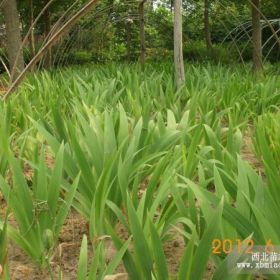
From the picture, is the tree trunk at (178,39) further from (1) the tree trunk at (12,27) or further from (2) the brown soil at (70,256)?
(1) the tree trunk at (12,27)

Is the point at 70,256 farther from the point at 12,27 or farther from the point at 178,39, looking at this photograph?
the point at 12,27

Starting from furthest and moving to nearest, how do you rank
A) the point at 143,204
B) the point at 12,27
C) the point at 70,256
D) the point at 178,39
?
the point at 12,27 < the point at 178,39 < the point at 70,256 < the point at 143,204

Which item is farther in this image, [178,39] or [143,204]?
[178,39]

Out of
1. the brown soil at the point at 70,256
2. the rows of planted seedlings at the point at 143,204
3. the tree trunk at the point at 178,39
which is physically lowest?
the brown soil at the point at 70,256

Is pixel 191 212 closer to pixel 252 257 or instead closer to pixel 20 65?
pixel 252 257

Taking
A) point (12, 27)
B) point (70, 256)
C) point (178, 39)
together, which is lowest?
point (70, 256)

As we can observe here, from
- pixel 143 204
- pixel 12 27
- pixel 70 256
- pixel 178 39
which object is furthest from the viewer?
pixel 12 27

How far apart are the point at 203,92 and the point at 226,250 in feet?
5.57

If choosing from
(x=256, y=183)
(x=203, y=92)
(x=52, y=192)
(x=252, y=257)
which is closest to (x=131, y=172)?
(x=52, y=192)

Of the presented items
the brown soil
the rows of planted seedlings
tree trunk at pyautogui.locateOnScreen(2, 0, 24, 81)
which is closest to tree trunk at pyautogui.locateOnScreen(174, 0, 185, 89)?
the rows of planted seedlings

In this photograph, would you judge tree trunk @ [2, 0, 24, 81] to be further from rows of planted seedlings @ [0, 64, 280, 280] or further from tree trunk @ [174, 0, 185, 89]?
rows of planted seedlings @ [0, 64, 280, 280]

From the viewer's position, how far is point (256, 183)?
108cm

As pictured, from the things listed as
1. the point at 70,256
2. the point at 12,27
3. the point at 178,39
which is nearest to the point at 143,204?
the point at 70,256

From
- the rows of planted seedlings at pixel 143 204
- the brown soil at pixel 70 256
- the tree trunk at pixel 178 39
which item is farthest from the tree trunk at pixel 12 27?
the brown soil at pixel 70 256
